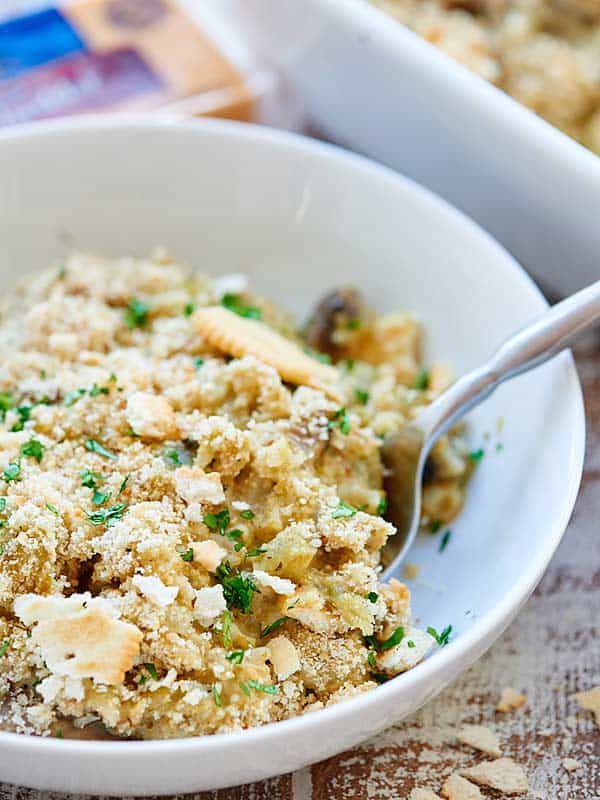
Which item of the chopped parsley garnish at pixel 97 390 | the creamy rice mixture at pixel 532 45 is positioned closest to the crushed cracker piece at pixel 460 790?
the chopped parsley garnish at pixel 97 390

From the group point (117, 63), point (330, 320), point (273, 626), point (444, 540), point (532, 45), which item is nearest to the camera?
point (273, 626)

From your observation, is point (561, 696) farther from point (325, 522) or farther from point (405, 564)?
point (325, 522)

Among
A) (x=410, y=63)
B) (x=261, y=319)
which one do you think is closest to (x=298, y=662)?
(x=261, y=319)

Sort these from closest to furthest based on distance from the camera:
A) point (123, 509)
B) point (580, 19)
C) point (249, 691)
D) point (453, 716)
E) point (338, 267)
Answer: point (249, 691)
point (123, 509)
point (453, 716)
point (338, 267)
point (580, 19)

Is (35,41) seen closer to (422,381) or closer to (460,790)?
(422,381)

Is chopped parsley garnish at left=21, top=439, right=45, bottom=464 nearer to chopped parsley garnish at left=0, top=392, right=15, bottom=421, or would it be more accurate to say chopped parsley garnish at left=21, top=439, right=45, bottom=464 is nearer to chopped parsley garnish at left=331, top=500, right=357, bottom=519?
A: chopped parsley garnish at left=0, top=392, right=15, bottom=421

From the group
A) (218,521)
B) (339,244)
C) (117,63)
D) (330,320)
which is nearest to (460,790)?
(218,521)
